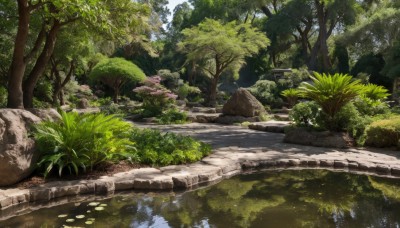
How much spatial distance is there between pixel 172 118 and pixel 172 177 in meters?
10.1

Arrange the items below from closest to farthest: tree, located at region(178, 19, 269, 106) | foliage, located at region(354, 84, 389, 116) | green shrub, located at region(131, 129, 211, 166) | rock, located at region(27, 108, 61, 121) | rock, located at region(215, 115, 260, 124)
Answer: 1. rock, located at region(27, 108, 61, 121)
2. green shrub, located at region(131, 129, 211, 166)
3. foliage, located at region(354, 84, 389, 116)
4. rock, located at region(215, 115, 260, 124)
5. tree, located at region(178, 19, 269, 106)

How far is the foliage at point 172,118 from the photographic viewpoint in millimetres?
14881

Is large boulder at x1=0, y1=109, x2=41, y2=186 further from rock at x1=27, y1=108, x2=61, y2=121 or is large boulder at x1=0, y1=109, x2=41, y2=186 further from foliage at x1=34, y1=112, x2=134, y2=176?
rock at x1=27, y1=108, x2=61, y2=121

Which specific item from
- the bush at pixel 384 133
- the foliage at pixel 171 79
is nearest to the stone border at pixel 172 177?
the bush at pixel 384 133

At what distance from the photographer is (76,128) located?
539 centimetres

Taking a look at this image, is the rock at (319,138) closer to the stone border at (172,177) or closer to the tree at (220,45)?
the stone border at (172,177)

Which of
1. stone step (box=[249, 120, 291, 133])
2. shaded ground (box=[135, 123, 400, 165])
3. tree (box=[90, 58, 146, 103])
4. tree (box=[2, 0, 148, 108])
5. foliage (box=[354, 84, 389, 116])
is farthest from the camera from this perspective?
tree (box=[90, 58, 146, 103])

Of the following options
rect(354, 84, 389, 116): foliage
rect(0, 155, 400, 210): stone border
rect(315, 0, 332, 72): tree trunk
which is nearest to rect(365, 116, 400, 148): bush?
rect(354, 84, 389, 116): foliage

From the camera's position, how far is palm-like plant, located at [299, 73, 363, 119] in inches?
331

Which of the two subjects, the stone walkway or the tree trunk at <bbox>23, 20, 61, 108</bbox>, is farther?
the tree trunk at <bbox>23, 20, 61, 108</bbox>

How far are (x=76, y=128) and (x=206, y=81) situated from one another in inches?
1119

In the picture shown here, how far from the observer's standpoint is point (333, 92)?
333 inches

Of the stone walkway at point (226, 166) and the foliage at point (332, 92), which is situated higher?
the foliage at point (332, 92)

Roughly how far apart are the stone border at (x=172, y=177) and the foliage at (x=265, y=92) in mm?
16840
